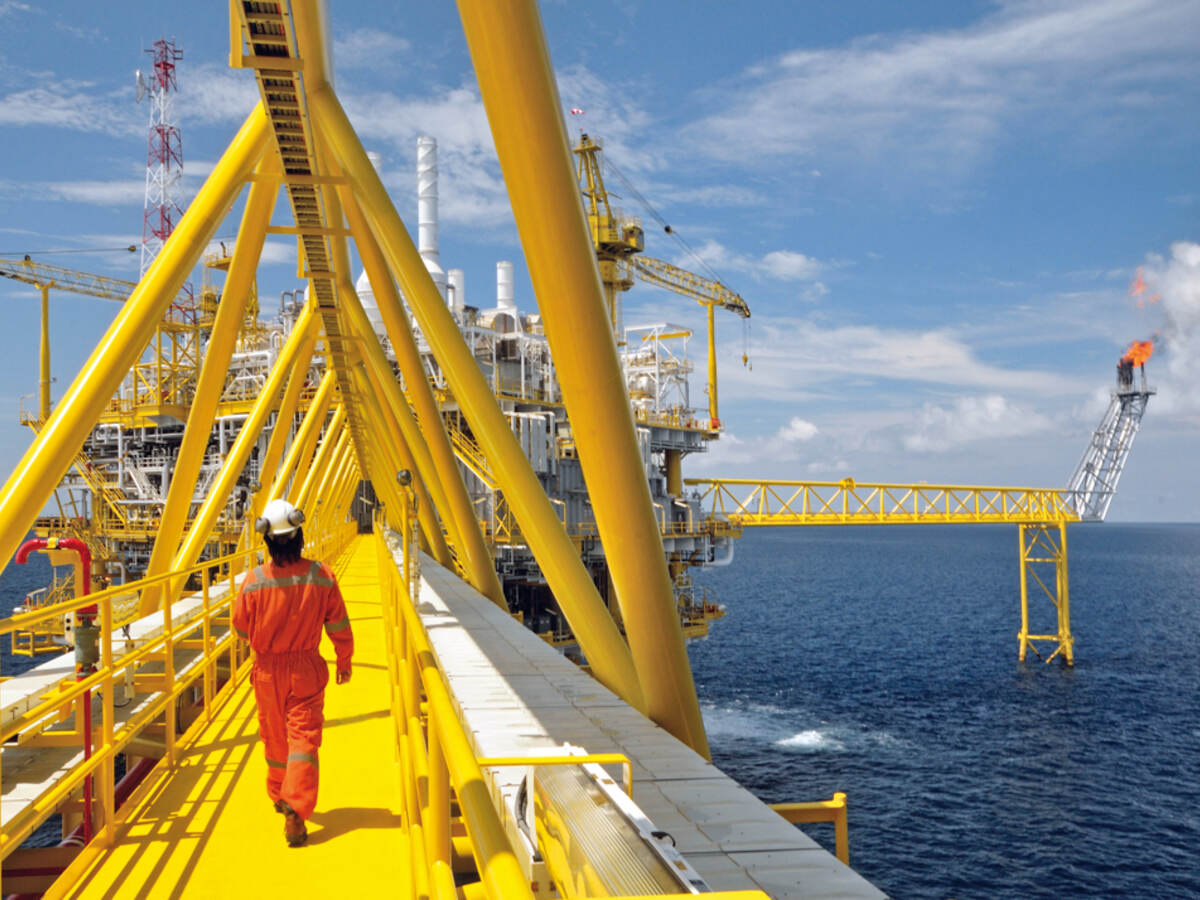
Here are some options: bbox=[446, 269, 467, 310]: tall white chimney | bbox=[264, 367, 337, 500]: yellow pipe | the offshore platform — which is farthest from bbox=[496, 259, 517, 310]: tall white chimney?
the offshore platform

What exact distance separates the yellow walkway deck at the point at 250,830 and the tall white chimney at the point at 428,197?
46.8 m

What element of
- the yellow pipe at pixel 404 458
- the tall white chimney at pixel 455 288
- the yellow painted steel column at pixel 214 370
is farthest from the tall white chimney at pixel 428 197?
the yellow painted steel column at pixel 214 370

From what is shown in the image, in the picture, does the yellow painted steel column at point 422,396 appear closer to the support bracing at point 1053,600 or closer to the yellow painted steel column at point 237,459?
the yellow painted steel column at point 237,459

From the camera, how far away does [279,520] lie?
488cm

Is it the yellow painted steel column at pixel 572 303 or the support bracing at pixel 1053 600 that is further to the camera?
the support bracing at pixel 1053 600

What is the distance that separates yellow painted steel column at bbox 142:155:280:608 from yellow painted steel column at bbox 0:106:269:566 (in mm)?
1867

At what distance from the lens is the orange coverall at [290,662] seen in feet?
16.0

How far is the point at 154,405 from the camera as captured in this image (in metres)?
47.8

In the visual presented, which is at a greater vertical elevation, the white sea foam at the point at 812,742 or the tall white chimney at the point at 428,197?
the tall white chimney at the point at 428,197

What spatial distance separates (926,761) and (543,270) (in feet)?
94.1

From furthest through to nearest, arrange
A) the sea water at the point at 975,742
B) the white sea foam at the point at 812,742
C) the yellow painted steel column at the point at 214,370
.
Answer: the white sea foam at the point at 812,742 → the sea water at the point at 975,742 → the yellow painted steel column at the point at 214,370

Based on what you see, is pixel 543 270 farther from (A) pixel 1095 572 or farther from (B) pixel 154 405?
(A) pixel 1095 572

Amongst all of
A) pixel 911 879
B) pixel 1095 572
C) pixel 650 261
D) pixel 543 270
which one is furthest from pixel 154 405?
pixel 1095 572

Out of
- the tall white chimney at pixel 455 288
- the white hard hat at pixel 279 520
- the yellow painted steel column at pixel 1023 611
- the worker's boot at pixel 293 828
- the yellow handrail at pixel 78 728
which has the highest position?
the tall white chimney at pixel 455 288
